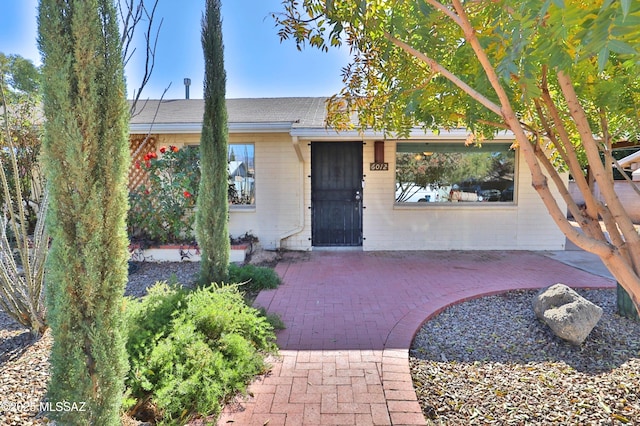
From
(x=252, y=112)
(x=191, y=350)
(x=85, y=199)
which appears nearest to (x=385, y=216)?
(x=252, y=112)

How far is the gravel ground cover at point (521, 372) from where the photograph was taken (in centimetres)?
224

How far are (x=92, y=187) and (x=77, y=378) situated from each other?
0.92m

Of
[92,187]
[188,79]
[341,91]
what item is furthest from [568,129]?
[188,79]

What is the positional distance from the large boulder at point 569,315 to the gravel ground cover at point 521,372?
0.37 ft

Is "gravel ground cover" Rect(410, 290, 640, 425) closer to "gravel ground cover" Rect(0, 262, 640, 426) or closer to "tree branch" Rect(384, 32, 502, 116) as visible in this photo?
"gravel ground cover" Rect(0, 262, 640, 426)

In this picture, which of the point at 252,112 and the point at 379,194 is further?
the point at 252,112

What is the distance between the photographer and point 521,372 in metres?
2.71

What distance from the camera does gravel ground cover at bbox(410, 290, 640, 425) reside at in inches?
88.0

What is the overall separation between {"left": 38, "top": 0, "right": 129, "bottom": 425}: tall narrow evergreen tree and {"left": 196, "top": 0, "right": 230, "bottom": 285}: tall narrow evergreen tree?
2569 millimetres

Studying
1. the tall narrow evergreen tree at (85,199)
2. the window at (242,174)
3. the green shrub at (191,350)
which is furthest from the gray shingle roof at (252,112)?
the tall narrow evergreen tree at (85,199)

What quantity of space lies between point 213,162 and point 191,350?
253 centimetres

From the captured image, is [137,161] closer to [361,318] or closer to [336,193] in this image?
[336,193]

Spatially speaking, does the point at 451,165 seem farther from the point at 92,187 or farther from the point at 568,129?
the point at 92,187

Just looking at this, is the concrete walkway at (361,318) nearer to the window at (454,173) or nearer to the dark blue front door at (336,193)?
the dark blue front door at (336,193)
